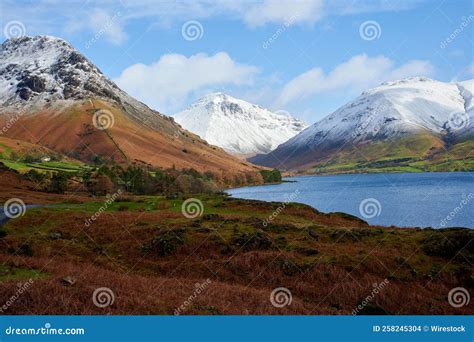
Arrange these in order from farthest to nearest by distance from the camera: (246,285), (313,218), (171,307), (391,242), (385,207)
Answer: (385,207) < (313,218) < (391,242) < (246,285) < (171,307)

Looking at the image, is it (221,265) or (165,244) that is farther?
(165,244)

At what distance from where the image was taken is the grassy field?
21.4m

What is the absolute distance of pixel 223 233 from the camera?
39.9 metres

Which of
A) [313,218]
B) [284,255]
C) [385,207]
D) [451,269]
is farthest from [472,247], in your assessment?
[385,207]

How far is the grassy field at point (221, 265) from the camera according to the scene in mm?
21372

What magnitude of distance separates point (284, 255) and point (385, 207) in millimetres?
81416

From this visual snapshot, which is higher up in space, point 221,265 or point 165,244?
point 221,265

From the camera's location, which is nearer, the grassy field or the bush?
the grassy field

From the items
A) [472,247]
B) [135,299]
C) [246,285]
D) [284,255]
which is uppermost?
[472,247]

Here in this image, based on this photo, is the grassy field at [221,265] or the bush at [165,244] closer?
the grassy field at [221,265]

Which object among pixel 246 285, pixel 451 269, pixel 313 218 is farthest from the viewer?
pixel 313 218

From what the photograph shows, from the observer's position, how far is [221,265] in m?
33.1

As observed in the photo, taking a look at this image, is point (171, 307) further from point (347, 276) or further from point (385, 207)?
point (385, 207)

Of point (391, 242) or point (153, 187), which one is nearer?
point (391, 242)
